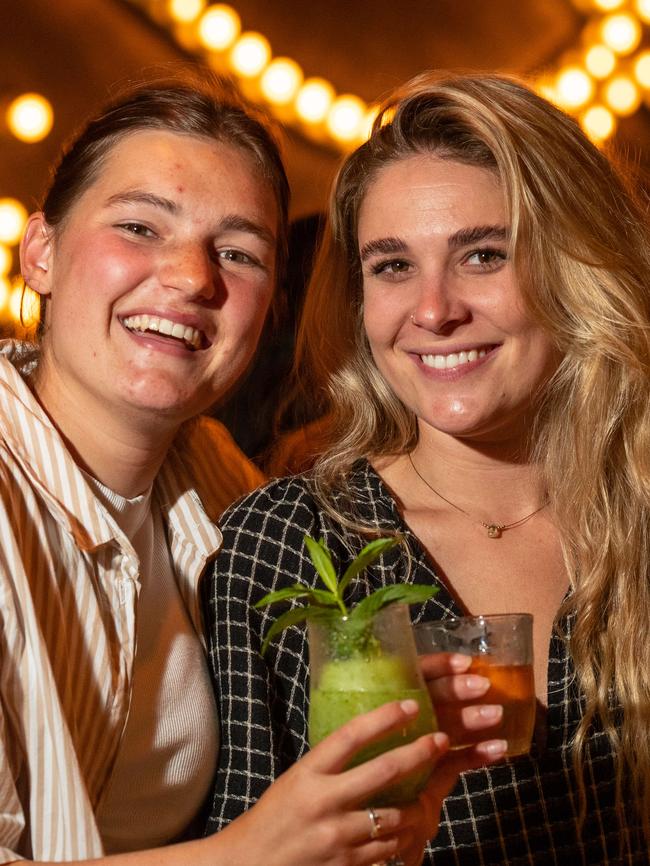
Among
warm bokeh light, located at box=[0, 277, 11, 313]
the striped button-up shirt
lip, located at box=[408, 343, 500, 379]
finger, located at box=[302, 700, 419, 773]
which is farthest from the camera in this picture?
warm bokeh light, located at box=[0, 277, 11, 313]

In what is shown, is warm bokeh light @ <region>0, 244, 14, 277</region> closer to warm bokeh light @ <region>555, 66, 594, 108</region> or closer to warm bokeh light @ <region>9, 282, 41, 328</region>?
warm bokeh light @ <region>9, 282, 41, 328</region>

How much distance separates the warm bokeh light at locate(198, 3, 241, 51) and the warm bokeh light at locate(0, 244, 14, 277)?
0.91 metres

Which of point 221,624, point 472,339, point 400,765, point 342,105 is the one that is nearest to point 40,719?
point 221,624

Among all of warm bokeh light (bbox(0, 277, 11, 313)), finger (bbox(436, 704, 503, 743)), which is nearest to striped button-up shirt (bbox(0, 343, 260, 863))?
finger (bbox(436, 704, 503, 743))

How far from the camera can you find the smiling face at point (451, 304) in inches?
72.0

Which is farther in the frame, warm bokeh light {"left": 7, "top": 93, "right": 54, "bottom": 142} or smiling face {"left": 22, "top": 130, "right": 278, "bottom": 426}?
warm bokeh light {"left": 7, "top": 93, "right": 54, "bottom": 142}

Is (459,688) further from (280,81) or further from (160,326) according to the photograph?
(280,81)

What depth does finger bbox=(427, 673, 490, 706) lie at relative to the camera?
1.29 metres

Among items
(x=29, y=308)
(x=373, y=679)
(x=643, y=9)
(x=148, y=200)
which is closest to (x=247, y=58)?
(x=643, y=9)

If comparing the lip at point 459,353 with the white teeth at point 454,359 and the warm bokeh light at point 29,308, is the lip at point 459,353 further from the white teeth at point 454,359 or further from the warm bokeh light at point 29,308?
the warm bokeh light at point 29,308

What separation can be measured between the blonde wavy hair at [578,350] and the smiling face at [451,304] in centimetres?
4

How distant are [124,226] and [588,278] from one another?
29.8 inches

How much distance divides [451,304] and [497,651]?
0.66m

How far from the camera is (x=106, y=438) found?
5.83 feet
